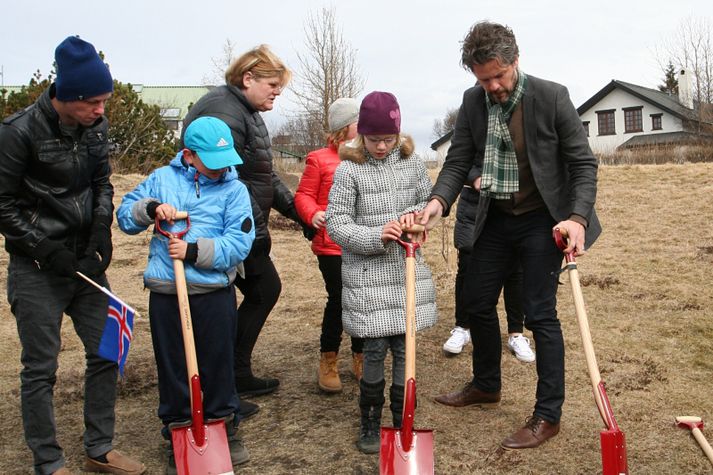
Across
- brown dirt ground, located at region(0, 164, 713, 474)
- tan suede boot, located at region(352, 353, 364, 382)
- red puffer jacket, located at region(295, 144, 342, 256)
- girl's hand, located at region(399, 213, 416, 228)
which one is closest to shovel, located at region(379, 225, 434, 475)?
brown dirt ground, located at region(0, 164, 713, 474)

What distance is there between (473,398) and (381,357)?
881mm

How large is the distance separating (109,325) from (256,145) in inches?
49.0

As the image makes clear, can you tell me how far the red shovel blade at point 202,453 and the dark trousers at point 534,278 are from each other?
5.14 ft

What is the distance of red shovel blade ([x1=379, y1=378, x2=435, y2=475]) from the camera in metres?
3.08

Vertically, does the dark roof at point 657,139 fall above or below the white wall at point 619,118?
below

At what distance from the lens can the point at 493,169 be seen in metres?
3.63

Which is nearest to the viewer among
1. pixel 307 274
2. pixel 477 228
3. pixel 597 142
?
pixel 477 228

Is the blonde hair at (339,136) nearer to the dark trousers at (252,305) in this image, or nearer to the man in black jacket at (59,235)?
the dark trousers at (252,305)

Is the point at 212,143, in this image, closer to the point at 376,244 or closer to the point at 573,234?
the point at 376,244

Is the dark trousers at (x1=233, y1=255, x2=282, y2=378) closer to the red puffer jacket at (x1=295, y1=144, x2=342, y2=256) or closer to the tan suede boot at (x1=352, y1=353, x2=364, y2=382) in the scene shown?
the red puffer jacket at (x1=295, y1=144, x2=342, y2=256)

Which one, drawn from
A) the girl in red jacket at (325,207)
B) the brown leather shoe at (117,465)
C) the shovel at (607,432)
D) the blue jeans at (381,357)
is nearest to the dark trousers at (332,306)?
the girl in red jacket at (325,207)

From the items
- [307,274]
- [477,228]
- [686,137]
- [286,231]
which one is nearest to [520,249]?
[477,228]

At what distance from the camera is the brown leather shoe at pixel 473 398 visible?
4.12 metres

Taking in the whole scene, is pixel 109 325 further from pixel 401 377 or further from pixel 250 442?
pixel 401 377
